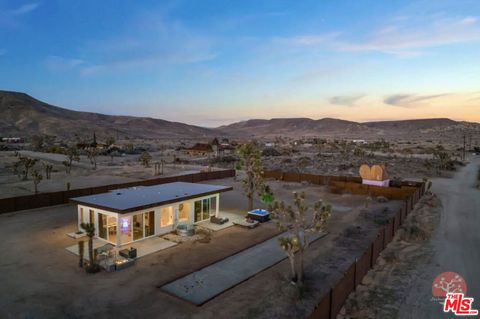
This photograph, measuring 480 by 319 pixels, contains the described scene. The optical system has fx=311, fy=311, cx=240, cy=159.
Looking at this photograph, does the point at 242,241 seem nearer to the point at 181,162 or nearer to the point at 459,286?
the point at 459,286

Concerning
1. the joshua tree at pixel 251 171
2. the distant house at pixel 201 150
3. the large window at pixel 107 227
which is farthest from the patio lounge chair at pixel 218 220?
the distant house at pixel 201 150

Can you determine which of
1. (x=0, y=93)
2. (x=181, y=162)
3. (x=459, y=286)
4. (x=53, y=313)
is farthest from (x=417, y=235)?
(x=0, y=93)

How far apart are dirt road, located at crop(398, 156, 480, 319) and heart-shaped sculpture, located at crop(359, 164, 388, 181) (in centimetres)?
610

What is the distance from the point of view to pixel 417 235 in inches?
766

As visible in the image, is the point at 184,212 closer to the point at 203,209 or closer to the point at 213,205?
the point at 203,209

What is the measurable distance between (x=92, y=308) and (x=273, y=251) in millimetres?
9759

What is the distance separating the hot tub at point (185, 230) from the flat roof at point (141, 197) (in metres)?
1.86

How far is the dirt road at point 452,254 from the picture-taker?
1199 cm

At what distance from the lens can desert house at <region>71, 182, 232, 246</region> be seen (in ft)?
63.6

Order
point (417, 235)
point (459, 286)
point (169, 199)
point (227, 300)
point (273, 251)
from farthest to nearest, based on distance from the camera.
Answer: point (169, 199) → point (417, 235) → point (273, 251) → point (459, 286) → point (227, 300)

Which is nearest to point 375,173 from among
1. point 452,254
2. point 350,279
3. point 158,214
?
point 452,254

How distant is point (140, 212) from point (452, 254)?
18.2m

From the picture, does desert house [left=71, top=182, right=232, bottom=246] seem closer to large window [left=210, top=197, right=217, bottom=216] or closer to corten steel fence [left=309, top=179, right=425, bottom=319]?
large window [left=210, top=197, right=217, bottom=216]

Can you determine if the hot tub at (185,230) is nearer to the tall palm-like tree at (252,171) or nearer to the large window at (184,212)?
the large window at (184,212)
